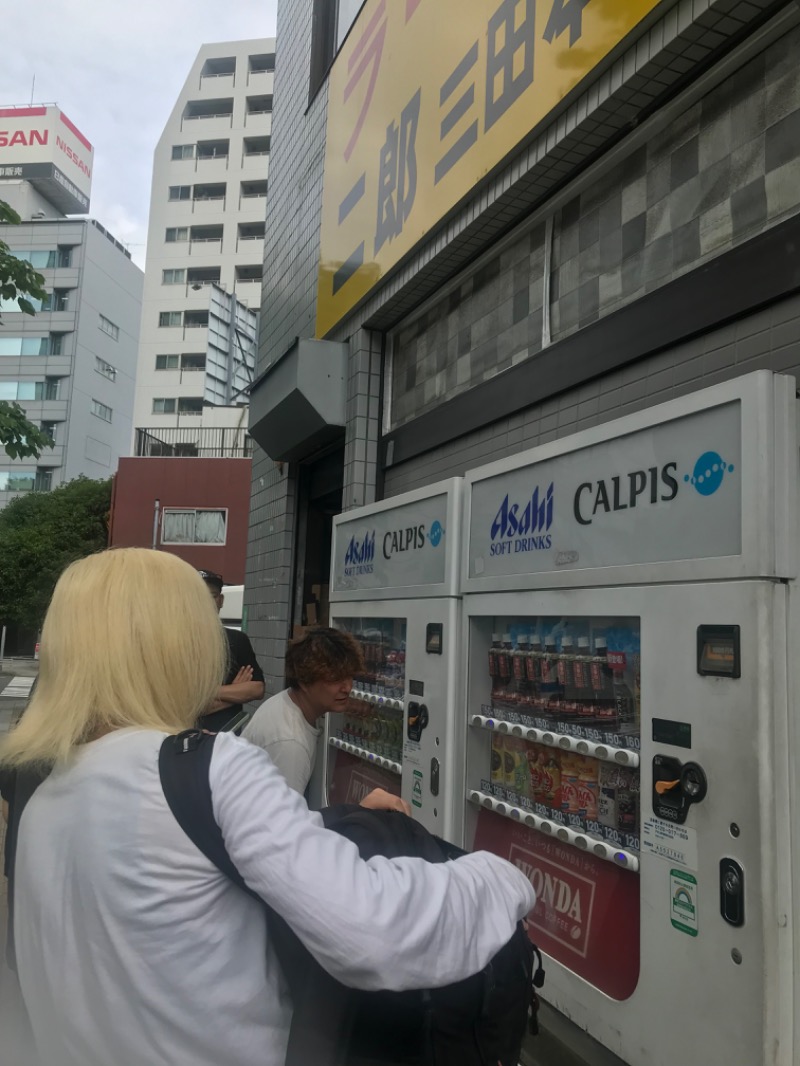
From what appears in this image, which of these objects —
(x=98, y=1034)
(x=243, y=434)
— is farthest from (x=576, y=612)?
(x=243, y=434)

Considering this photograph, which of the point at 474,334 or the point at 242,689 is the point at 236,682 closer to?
the point at 242,689

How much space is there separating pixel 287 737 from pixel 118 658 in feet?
6.47

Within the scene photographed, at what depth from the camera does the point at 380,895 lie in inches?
47.0

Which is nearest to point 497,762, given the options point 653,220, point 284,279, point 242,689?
point 242,689

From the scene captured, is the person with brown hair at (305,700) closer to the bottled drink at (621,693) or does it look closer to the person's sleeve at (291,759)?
the person's sleeve at (291,759)

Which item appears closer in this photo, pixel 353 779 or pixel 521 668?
pixel 521 668

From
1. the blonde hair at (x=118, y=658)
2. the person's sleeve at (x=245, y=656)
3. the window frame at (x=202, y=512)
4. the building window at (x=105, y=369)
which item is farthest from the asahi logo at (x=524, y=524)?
the building window at (x=105, y=369)

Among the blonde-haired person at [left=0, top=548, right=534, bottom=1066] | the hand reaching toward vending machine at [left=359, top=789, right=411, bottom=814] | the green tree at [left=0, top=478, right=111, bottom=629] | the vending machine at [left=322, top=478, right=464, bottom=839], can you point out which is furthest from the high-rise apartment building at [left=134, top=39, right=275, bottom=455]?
the blonde-haired person at [left=0, top=548, right=534, bottom=1066]

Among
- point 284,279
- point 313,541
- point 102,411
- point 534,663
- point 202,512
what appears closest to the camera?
point 534,663

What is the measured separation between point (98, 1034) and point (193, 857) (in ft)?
1.09

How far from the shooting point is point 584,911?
2.73 meters

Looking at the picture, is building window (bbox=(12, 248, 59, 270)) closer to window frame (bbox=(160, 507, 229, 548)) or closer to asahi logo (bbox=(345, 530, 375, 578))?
window frame (bbox=(160, 507, 229, 548))

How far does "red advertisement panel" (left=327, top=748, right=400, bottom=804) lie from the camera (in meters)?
4.23

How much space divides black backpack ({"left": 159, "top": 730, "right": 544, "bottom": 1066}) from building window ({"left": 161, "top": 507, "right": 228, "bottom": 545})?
822 inches
